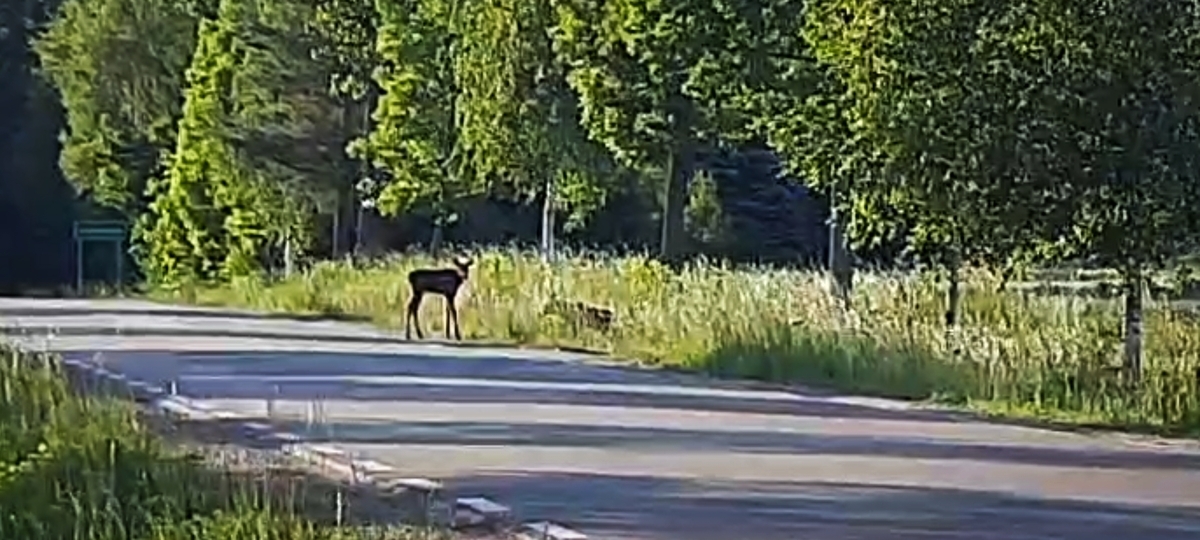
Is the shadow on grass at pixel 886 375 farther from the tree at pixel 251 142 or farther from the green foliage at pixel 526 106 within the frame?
the tree at pixel 251 142

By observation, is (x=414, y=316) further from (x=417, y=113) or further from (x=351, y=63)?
(x=351, y=63)

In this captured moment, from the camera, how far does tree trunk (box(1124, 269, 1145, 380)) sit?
23750 millimetres

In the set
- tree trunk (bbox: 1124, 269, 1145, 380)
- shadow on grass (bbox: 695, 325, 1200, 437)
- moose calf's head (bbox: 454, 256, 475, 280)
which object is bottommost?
shadow on grass (bbox: 695, 325, 1200, 437)

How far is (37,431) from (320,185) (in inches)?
1606

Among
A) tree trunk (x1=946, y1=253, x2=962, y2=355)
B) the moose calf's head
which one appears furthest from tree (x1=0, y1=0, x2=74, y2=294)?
tree trunk (x1=946, y1=253, x2=962, y2=355)

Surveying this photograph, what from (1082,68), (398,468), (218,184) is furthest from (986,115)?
(218,184)

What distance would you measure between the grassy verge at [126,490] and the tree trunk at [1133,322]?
364 inches

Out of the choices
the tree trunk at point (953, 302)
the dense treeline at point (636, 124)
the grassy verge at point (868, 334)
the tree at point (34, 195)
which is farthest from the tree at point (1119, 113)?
the tree at point (34, 195)

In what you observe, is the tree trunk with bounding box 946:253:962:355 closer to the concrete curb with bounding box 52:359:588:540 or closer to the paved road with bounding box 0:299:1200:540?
the paved road with bounding box 0:299:1200:540

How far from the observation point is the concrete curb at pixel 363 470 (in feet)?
47.5

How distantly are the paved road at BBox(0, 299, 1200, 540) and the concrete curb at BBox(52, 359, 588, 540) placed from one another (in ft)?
0.84

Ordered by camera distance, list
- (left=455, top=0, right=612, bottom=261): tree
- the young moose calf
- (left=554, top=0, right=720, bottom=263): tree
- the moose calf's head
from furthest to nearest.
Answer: (left=455, top=0, right=612, bottom=261): tree, the moose calf's head, the young moose calf, (left=554, top=0, right=720, bottom=263): tree

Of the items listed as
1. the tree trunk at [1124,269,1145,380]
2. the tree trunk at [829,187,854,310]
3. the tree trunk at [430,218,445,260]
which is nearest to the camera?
the tree trunk at [1124,269,1145,380]

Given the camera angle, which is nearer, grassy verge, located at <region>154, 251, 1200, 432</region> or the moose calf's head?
grassy verge, located at <region>154, 251, 1200, 432</region>
